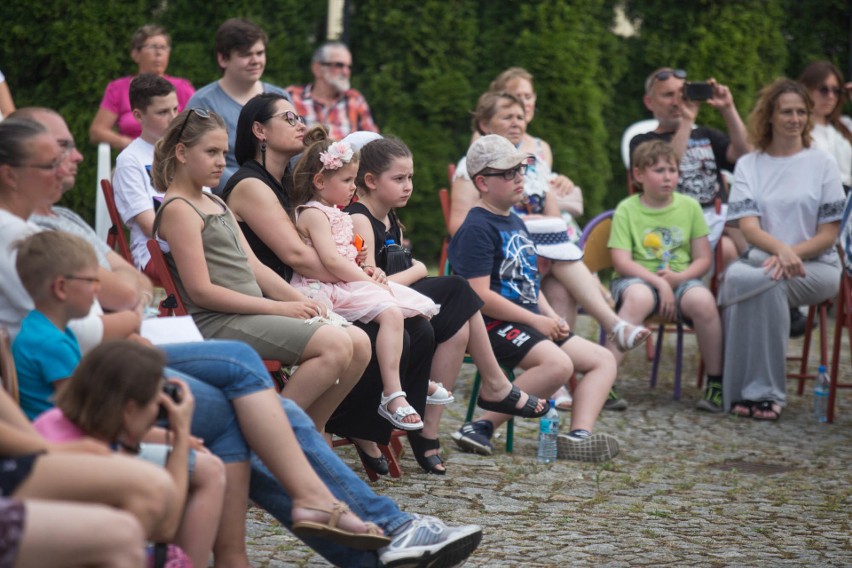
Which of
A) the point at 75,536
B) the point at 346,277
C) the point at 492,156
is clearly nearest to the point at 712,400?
the point at 492,156

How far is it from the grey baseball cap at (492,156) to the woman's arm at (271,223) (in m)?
1.24

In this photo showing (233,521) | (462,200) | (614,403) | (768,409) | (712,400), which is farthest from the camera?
(712,400)

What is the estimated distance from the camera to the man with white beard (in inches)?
334

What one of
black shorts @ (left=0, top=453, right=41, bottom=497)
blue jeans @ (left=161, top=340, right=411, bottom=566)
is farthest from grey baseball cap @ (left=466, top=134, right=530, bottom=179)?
black shorts @ (left=0, top=453, right=41, bottom=497)

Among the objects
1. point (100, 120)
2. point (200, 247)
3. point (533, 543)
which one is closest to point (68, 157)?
point (200, 247)

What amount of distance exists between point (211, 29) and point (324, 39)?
125cm

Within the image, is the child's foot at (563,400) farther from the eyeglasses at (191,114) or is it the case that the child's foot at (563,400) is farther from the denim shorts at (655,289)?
the eyeglasses at (191,114)

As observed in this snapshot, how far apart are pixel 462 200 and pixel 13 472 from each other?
13.2 feet

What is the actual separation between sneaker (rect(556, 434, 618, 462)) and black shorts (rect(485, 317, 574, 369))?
16.8 inches

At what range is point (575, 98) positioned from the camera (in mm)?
10875

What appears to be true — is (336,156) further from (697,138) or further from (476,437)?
(697,138)

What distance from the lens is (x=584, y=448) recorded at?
5473 mm

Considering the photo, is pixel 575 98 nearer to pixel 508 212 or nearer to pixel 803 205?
pixel 803 205

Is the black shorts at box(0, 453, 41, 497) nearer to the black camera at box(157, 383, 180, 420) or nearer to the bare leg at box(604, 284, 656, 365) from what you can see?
the black camera at box(157, 383, 180, 420)
